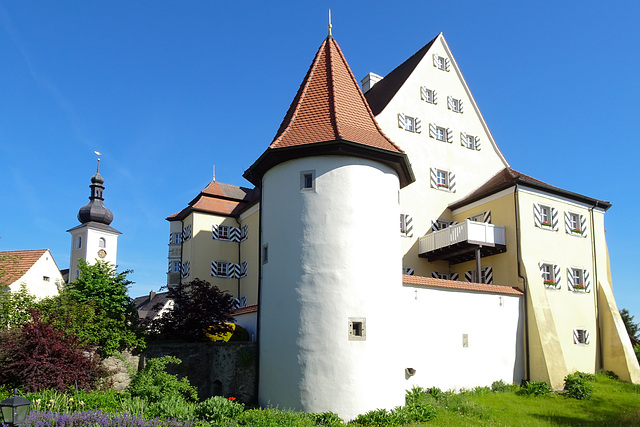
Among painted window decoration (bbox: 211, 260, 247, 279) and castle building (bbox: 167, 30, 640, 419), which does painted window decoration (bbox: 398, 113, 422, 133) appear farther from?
painted window decoration (bbox: 211, 260, 247, 279)

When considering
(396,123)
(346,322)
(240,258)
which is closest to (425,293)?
(346,322)

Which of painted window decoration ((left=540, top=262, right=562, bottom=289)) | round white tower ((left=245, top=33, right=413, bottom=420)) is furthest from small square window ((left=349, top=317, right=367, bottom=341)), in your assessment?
painted window decoration ((left=540, top=262, right=562, bottom=289))

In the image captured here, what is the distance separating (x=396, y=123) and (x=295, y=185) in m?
11.0

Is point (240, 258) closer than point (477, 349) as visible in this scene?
No

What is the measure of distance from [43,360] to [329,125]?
9796 millimetres

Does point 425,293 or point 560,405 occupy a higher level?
point 425,293

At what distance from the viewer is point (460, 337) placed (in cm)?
1984

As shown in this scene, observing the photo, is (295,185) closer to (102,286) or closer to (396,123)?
(102,286)

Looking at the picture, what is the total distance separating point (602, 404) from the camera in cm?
1931

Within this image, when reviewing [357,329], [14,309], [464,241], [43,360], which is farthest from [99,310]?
[464,241]

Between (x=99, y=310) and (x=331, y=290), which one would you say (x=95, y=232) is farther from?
(x=331, y=290)

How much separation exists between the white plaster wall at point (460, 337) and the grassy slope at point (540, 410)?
3.05 ft

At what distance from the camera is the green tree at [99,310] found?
15.6 meters

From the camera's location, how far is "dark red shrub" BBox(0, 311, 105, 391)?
1386cm
